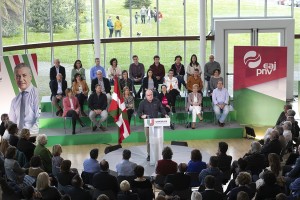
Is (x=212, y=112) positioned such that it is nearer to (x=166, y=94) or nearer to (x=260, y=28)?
(x=166, y=94)

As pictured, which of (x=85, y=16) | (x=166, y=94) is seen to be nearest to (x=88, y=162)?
(x=166, y=94)

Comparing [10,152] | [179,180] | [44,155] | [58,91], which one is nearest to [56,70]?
[58,91]

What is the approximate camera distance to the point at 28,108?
1577cm

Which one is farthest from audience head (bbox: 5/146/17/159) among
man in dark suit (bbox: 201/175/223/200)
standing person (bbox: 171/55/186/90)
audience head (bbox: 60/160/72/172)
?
standing person (bbox: 171/55/186/90)

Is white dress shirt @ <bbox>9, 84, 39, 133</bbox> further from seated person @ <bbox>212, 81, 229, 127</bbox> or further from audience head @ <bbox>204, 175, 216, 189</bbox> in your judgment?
audience head @ <bbox>204, 175, 216, 189</bbox>

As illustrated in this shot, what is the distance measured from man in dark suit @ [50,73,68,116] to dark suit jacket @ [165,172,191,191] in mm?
6955

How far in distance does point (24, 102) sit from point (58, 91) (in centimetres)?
168

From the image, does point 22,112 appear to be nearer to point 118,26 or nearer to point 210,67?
point 210,67

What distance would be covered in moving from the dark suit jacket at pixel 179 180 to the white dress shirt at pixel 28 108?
592cm

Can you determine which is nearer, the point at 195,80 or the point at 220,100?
the point at 220,100

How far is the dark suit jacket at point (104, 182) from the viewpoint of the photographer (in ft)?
34.7

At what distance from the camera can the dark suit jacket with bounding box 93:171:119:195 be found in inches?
416

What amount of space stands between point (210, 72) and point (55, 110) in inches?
170

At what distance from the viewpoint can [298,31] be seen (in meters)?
21.8
